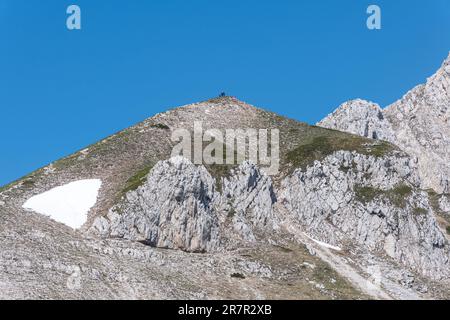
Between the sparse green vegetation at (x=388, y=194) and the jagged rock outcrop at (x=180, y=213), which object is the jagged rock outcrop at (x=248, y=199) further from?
the sparse green vegetation at (x=388, y=194)

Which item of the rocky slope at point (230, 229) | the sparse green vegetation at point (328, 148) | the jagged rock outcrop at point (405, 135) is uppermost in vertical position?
the jagged rock outcrop at point (405, 135)

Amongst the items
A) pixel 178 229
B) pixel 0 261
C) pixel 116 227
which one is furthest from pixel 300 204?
pixel 0 261

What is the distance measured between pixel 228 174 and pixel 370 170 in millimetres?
26171

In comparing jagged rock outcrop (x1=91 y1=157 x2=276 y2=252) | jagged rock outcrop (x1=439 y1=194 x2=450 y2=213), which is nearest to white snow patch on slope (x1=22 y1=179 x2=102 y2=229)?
jagged rock outcrop (x1=91 y1=157 x2=276 y2=252)

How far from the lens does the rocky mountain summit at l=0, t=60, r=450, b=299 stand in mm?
82312

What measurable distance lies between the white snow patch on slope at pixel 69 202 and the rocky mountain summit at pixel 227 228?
2.65ft

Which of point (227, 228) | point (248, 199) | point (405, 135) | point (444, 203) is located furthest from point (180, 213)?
point (405, 135)

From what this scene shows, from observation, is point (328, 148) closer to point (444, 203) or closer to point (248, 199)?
point (248, 199)

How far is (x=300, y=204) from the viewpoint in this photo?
115938mm

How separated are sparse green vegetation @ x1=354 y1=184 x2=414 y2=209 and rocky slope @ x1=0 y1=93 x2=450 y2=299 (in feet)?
0.80

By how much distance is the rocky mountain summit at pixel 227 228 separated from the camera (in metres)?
82.3

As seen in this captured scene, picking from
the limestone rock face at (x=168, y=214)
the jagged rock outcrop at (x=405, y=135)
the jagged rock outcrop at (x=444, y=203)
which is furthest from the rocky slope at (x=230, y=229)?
the jagged rock outcrop at (x=405, y=135)
